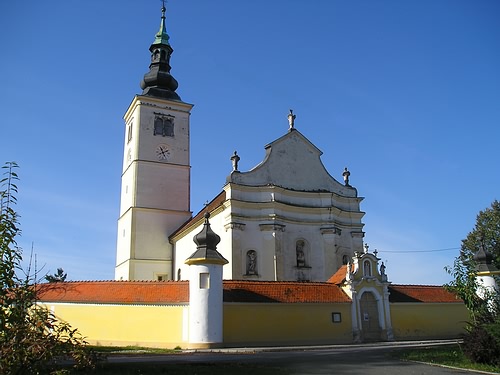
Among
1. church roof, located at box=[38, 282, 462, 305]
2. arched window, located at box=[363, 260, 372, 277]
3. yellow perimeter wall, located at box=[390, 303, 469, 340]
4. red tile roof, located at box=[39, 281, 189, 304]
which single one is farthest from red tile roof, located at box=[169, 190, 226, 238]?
yellow perimeter wall, located at box=[390, 303, 469, 340]

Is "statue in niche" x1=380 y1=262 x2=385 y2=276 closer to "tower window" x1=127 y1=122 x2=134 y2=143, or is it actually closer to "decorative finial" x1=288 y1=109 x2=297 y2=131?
"decorative finial" x1=288 y1=109 x2=297 y2=131

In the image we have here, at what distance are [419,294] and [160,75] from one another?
2705 cm

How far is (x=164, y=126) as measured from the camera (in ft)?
130

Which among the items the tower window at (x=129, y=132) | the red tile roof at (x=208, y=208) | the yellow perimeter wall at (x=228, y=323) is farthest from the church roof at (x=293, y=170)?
the tower window at (x=129, y=132)

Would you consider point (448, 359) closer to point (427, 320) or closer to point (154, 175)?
point (427, 320)

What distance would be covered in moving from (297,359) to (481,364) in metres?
5.04

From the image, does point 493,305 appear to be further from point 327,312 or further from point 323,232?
point 323,232

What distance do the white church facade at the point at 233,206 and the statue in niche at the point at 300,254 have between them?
6cm

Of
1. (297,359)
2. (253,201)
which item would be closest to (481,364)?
(297,359)

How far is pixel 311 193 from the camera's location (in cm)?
3053

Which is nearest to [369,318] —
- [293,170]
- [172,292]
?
[172,292]

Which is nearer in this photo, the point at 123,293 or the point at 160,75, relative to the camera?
the point at 123,293

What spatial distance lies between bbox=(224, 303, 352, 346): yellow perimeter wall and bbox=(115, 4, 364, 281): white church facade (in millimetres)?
5866

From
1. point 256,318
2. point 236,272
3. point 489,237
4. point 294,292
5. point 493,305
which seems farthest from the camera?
point 489,237
